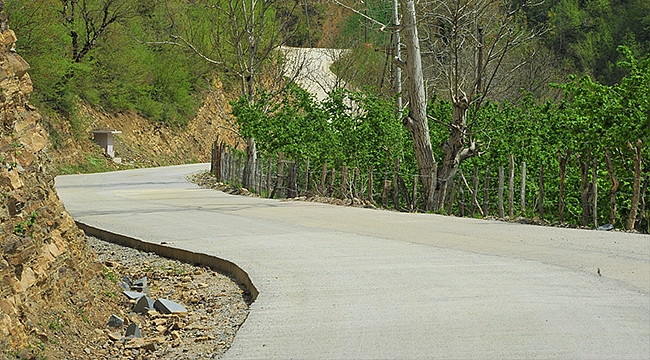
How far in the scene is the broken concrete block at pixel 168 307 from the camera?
9.70 meters

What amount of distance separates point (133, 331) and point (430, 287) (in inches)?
117

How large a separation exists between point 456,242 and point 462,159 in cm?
1036

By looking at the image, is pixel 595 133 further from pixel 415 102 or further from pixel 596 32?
pixel 596 32

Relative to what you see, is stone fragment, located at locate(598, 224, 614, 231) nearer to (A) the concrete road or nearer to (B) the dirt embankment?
(A) the concrete road

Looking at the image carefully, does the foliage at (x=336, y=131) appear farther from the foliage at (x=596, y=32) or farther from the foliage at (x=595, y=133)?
the foliage at (x=596, y=32)

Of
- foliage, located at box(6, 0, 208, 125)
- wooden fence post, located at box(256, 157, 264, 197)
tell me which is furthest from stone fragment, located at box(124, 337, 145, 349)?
foliage, located at box(6, 0, 208, 125)

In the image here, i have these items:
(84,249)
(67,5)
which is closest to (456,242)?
(84,249)

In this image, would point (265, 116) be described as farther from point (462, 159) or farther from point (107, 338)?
point (107, 338)

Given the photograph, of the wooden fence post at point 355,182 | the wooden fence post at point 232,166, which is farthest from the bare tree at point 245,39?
the wooden fence post at point 355,182

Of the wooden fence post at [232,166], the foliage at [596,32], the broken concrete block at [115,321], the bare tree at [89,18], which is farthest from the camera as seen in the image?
the bare tree at [89,18]

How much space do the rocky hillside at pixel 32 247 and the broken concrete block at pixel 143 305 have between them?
1.37 feet

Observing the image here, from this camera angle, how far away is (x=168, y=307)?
977 centimetres

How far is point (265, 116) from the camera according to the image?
109 feet

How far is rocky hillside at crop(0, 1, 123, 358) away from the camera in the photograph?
7277 millimetres
